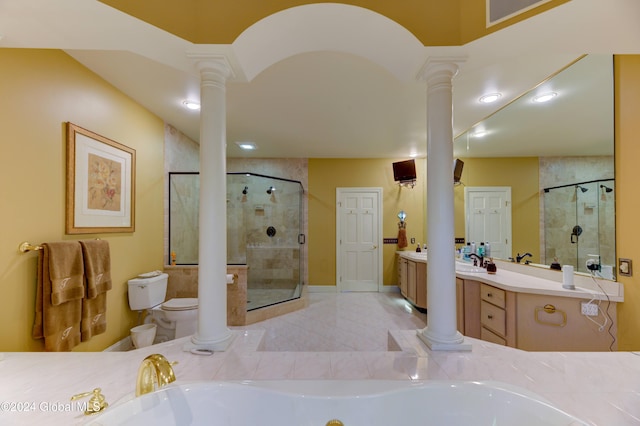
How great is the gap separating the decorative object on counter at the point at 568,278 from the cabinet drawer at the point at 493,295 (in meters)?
0.43

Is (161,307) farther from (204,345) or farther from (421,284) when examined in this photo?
(421,284)

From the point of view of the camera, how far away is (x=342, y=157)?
197 inches

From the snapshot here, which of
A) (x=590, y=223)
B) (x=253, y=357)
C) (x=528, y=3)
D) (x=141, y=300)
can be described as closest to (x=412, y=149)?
(x=590, y=223)

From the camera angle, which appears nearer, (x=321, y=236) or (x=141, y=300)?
(x=141, y=300)

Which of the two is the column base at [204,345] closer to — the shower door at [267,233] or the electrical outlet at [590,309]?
the shower door at [267,233]

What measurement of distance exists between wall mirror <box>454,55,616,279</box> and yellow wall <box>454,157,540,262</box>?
5cm

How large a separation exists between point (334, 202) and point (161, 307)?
3.30 metres

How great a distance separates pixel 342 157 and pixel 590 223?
3.63 m

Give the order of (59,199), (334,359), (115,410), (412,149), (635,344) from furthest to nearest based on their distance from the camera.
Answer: (412,149) → (59,199) → (635,344) → (334,359) → (115,410)

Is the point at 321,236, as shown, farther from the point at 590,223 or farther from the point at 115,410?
the point at 115,410

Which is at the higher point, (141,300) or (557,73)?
(557,73)

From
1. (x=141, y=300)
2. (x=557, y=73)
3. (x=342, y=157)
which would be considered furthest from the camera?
(x=342, y=157)

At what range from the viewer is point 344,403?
109 centimetres

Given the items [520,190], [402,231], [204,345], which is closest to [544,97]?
[520,190]
